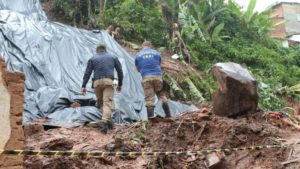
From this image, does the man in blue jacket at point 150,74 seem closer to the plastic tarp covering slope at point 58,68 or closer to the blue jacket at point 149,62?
the blue jacket at point 149,62

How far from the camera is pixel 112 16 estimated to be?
14.3 metres

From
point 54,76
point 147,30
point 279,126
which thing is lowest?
point 279,126

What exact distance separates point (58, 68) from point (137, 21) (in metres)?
5.24

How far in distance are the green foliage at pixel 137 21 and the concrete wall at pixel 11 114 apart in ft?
33.6

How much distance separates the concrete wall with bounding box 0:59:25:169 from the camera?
3332 millimetres

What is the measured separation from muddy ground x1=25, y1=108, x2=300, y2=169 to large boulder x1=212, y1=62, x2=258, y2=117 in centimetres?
15

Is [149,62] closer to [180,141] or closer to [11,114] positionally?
[180,141]

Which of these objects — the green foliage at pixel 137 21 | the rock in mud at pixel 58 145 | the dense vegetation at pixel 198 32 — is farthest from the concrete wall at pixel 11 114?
the green foliage at pixel 137 21

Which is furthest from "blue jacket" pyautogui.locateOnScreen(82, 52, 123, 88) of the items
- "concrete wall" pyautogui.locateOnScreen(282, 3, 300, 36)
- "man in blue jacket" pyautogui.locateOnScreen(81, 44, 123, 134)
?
"concrete wall" pyautogui.locateOnScreen(282, 3, 300, 36)

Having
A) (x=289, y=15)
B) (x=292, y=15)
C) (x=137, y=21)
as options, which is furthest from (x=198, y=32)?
(x=292, y=15)

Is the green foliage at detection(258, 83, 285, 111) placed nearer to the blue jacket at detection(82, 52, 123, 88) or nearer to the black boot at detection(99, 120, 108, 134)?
the blue jacket at detection(82, 52, 123, 88)

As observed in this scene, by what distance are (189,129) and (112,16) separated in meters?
8.08

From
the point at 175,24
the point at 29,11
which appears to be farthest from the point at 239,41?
the point at 29,11

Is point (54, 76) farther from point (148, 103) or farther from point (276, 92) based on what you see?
point (276, 92)
